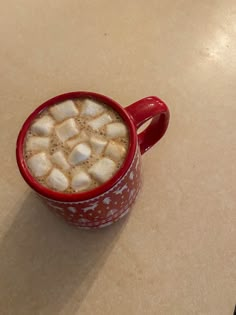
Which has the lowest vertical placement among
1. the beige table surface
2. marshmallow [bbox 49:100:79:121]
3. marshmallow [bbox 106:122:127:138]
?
the beige table surface

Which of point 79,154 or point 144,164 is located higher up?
point 79,154

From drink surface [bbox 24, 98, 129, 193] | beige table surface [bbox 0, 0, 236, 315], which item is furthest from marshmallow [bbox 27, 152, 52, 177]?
beige table surface [bbox 0, 0, 236, 315]

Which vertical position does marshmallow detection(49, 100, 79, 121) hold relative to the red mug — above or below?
above

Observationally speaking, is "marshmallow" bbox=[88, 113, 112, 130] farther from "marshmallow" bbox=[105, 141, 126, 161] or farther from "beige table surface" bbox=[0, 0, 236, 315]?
"beige table surface" bbox=[0, 0, 236, 315]

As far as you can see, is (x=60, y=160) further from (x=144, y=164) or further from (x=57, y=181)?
(x=144, y=164)

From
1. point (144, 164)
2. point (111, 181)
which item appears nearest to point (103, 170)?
point (111, 181)

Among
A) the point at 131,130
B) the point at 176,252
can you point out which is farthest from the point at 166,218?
the point at 131,130

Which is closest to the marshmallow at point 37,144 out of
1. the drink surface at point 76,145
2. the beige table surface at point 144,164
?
the drink surface at point 76,145

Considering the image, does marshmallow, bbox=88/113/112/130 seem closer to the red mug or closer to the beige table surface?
the red mug
